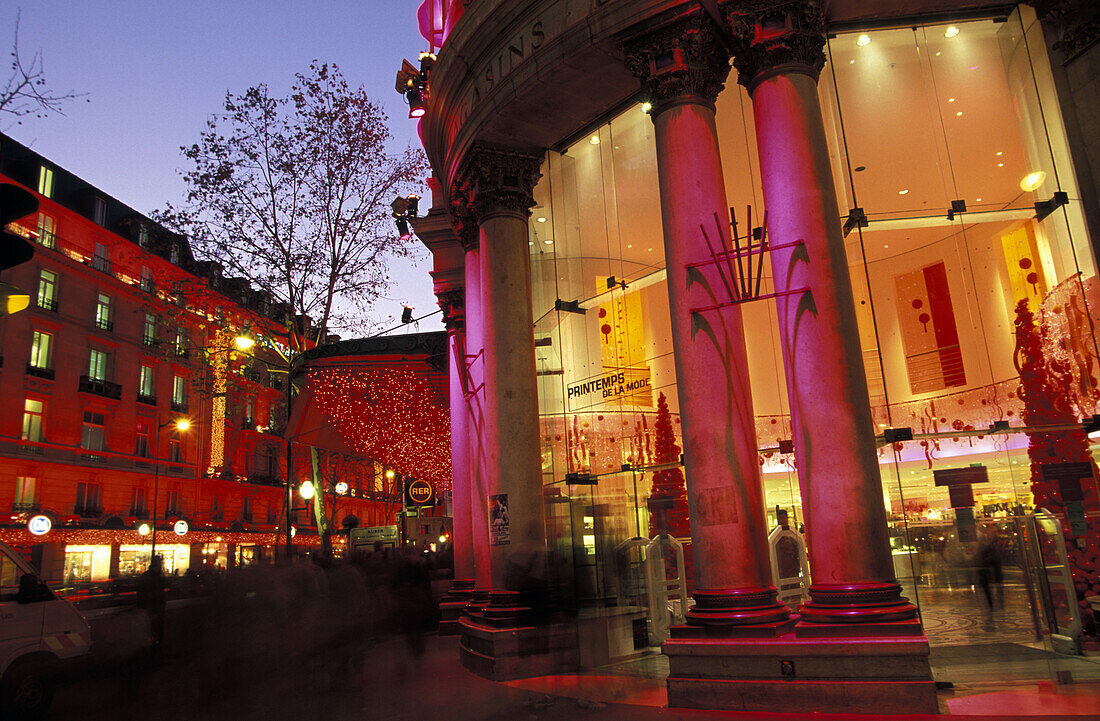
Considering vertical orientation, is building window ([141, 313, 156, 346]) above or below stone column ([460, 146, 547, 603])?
above

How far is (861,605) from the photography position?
7082mm

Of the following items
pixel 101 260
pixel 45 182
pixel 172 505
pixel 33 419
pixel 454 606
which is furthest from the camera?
pixel 172 505

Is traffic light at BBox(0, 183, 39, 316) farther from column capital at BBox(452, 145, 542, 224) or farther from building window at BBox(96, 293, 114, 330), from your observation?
building window at BBox(96, 293, 114, 330)

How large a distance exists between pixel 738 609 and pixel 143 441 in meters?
42.1

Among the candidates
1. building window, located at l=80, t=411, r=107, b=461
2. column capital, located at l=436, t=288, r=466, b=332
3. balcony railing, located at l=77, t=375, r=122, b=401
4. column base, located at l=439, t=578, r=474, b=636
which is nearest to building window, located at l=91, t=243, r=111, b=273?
balcony railing, located at l=77, t=375, r=122, b=401

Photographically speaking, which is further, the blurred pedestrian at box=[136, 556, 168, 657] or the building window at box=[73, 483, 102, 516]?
the building window at box=[73, 483, 102, 516]

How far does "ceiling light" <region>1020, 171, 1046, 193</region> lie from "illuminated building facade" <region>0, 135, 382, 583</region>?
21.7 metres

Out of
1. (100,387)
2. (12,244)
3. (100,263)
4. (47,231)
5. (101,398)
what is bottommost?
(12,244)

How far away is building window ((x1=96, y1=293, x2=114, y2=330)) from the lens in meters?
39.3

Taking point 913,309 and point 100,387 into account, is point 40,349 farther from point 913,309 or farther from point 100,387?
point 913,309

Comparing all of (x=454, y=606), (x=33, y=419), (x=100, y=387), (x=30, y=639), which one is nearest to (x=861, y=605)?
(x=30, y=639)

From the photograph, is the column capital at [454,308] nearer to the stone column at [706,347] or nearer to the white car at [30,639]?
the stone column at [706,347]

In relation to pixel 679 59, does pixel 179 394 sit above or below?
above

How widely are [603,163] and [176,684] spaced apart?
10.5 meters
